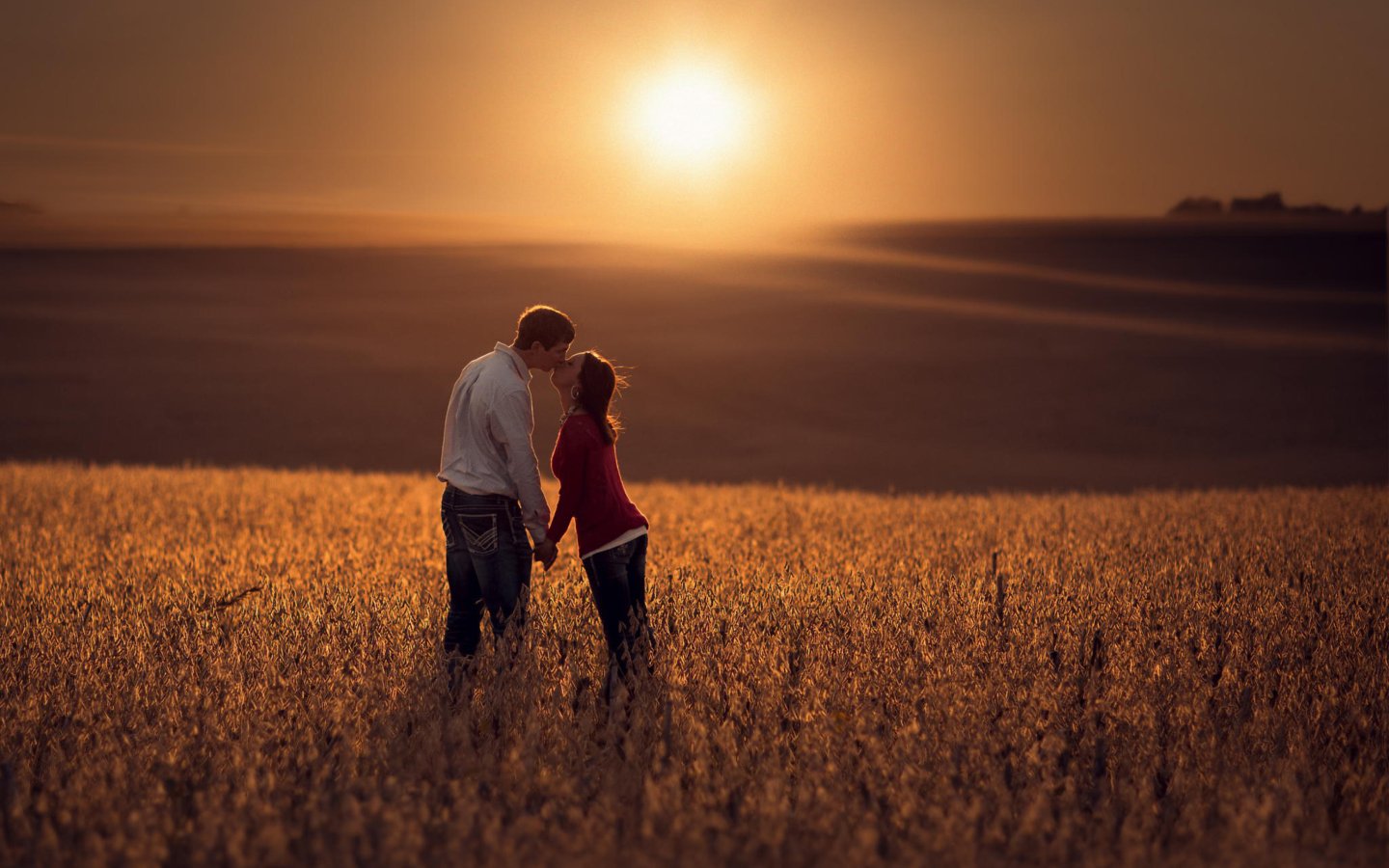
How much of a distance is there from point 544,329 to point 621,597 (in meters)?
1.28

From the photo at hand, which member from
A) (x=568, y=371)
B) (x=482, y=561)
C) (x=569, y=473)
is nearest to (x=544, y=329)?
(x=568, y=371)

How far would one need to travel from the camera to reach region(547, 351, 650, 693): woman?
5.19 metres

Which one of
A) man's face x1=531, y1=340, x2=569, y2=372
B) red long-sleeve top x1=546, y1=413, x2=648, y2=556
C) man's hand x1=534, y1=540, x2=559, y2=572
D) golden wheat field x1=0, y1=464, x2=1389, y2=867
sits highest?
man's face x1=531, y1=340, x2=569, y2=372

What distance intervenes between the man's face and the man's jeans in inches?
26.6

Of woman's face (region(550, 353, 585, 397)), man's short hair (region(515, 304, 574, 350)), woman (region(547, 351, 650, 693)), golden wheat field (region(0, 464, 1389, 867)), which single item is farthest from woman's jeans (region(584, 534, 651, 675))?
man's short hair (region(515, 304, 574, 350))

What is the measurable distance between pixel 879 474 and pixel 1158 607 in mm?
20773

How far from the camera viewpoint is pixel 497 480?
17.4 feet

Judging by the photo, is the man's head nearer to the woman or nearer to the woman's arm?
the woman

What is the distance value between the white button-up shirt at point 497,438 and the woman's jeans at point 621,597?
12.9 inches

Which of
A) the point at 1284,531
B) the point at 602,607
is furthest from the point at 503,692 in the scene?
the point at 1284,531

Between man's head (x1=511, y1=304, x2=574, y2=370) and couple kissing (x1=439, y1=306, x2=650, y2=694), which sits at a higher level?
man's head (x1=511, y1=304, x2=574, y2=370)

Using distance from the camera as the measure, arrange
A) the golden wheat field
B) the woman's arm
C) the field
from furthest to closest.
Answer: the field < the woman's arm < the golden wheat field

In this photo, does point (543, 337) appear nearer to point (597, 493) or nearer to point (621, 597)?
point (597, 493)

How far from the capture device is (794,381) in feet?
126
